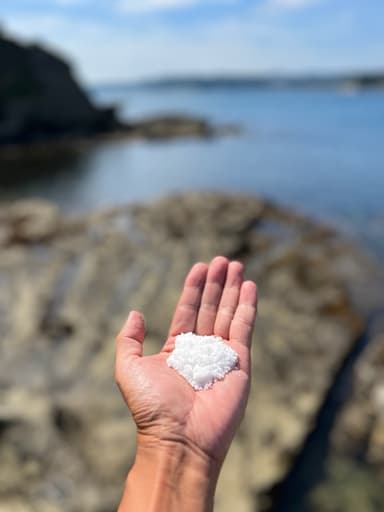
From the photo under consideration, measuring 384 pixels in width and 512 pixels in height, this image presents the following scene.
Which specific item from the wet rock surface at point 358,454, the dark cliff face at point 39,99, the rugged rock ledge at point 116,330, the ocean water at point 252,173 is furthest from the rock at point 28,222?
the dark cliff face at point 39,99

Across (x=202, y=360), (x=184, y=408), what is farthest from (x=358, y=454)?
(x=184, y=408)

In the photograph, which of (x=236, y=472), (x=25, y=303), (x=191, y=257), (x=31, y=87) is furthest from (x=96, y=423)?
(x=31, y=87)

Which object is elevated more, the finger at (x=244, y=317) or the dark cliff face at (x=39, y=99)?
the finger at (x=244, y=317)

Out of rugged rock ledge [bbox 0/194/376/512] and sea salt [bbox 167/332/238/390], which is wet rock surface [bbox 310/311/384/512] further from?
sea salt [bbox 167/332/238/390]

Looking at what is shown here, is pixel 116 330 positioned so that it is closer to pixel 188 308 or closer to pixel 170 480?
pixel 188 308

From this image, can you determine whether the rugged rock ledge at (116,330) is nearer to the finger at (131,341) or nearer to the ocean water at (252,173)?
the finger at (131,341)

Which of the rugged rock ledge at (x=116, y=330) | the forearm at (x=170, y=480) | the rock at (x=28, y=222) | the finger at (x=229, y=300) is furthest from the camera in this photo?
the rock at (x=28, y=222)

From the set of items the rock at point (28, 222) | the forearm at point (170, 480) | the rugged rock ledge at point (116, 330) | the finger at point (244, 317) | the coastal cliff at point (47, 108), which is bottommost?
the coastal cliff at point (47, 108)
